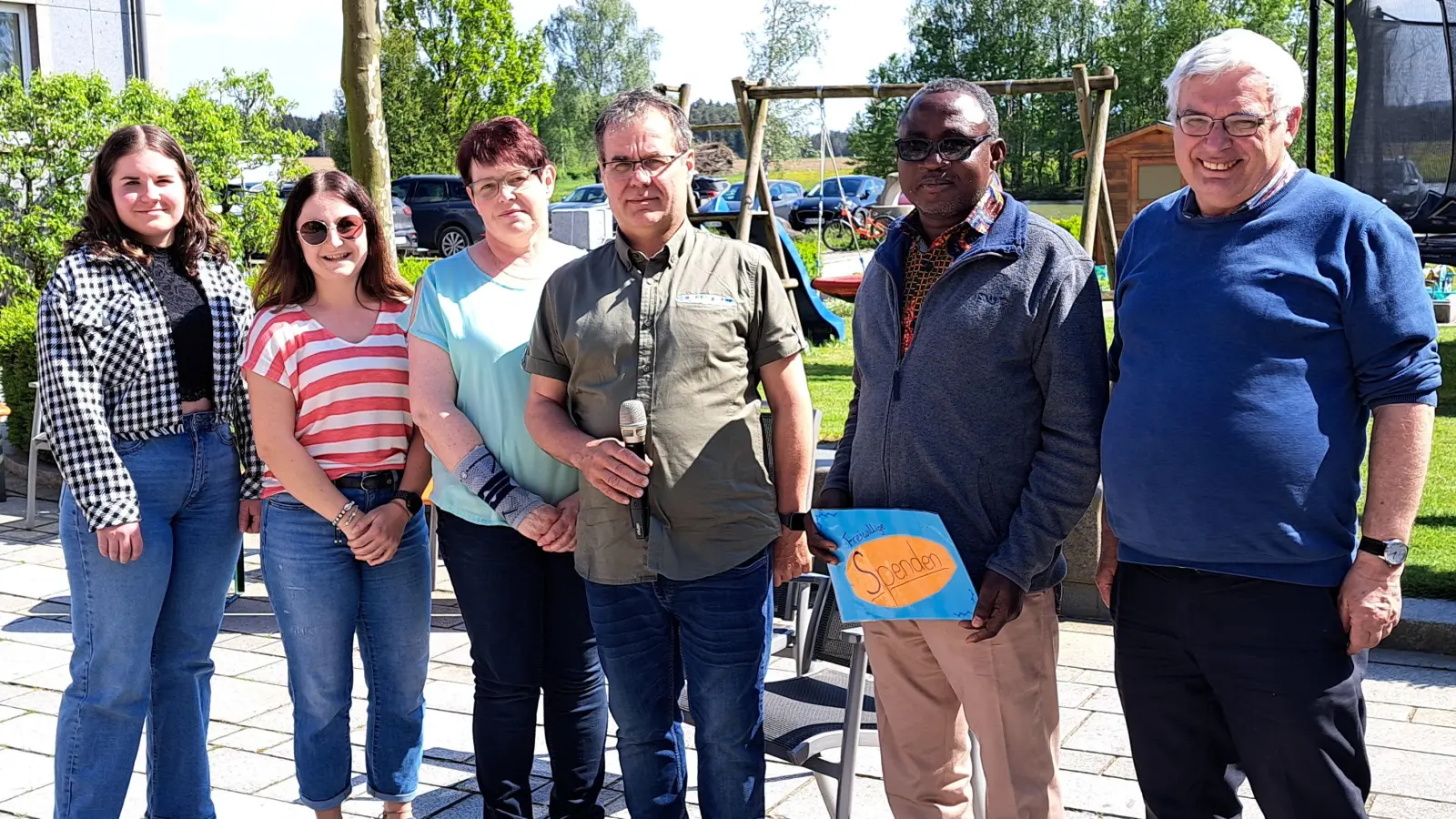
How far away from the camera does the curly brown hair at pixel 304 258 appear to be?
354 centimetres

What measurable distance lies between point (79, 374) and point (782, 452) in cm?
178

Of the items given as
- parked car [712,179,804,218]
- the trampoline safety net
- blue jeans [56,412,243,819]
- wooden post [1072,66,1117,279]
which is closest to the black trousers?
blue jeans [56,412,243,819]

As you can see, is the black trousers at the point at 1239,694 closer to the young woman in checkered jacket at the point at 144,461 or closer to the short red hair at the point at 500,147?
the short red hair at the point at 500,147

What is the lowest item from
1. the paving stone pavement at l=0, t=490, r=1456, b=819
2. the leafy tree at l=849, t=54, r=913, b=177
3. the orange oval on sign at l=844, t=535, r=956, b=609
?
the paving stone pavement at l=0, t=490, r=1456, b=819

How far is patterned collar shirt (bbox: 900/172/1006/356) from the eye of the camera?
278 centimetres

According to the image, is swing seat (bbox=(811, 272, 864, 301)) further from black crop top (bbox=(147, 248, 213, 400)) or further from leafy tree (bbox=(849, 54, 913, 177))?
leafy tree (bbox=(849, 54, 913, 177))

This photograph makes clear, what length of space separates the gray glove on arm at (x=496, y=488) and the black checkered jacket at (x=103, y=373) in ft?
2.62

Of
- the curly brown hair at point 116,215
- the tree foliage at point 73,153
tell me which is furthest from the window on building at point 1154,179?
the curly brown hair at point 116,215

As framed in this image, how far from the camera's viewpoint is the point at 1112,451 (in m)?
2.66

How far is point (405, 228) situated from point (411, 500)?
2560 cm

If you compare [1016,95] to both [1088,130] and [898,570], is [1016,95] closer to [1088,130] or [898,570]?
[1088,130]

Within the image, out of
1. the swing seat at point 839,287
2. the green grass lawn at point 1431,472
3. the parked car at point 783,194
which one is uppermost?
the parked car at point 783,194

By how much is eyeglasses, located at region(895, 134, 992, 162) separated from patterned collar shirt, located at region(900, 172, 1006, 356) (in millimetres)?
98

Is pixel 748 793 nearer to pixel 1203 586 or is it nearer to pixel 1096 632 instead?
pixel 1203 586
